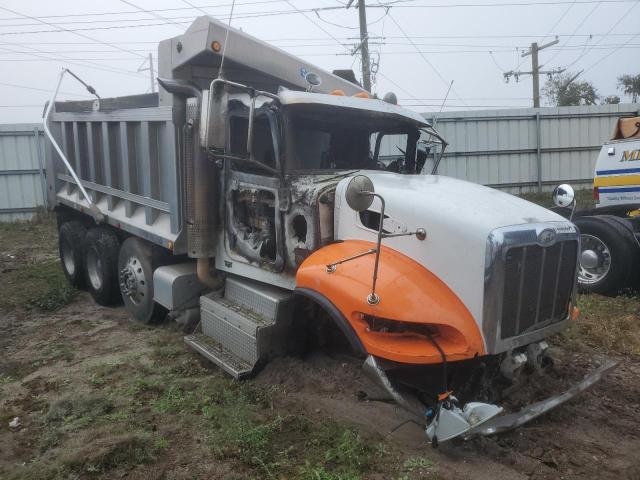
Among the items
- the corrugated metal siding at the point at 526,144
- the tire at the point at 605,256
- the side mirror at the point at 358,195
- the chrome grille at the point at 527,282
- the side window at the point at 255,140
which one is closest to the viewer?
the chrome grille at the point at 527,282

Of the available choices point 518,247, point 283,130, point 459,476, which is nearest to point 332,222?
point 283,130

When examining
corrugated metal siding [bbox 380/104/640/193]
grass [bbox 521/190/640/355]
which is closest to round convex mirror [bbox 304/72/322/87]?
grass [bbox 521/190/640/355]

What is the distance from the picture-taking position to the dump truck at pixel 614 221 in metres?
6.60

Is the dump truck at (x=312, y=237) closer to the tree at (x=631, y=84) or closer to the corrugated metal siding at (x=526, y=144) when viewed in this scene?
the corrugated metal siding at (x=526, y=144)

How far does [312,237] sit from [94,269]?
14.2 feet

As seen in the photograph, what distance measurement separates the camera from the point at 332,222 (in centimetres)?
419

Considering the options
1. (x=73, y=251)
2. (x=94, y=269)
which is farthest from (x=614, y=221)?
(x=73, y=251)

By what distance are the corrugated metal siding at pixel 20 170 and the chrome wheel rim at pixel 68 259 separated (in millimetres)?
6907

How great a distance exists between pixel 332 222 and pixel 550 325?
168 centimetres

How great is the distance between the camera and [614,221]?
674cm

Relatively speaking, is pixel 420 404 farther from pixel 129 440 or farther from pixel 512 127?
pixel 512 127

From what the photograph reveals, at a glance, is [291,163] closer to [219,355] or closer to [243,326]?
[243,326]

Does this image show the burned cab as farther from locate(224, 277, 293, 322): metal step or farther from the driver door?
locate(224, 277, 293, 322): metal step

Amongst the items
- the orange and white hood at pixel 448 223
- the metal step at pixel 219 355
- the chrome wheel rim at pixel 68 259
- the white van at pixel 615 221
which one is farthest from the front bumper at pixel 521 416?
the chrome wheel rim at pixel 68 259
